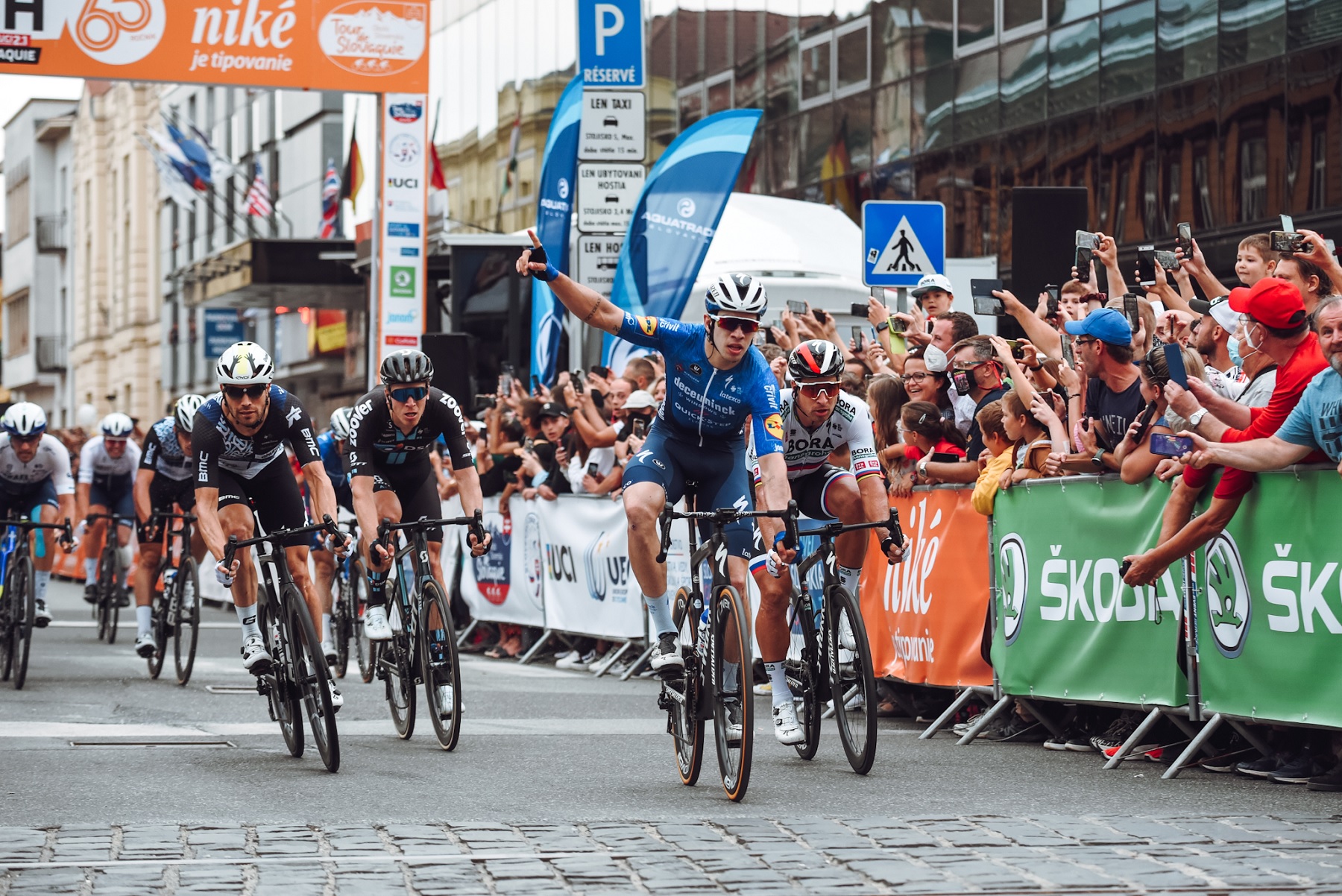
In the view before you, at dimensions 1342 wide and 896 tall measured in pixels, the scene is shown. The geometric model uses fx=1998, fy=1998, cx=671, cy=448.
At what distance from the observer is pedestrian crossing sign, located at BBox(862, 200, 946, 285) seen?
13.9 m

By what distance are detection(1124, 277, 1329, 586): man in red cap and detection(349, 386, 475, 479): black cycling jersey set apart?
396cm

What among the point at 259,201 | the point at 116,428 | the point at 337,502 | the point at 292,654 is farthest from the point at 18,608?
the point at 259,201

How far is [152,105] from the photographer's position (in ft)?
206

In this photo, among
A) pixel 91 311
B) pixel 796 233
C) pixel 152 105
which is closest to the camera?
pixel 796 233

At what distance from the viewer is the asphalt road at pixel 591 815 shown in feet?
19.9

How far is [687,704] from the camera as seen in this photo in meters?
8.32

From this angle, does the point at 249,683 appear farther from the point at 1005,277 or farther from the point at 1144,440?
the point at 1005,277

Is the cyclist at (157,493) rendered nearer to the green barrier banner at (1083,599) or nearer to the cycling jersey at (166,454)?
the cycling jersey at (166,454)

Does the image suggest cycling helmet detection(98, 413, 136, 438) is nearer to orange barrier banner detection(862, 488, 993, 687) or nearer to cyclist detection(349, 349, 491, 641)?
cyclist detection(349, 349, 491, 641)

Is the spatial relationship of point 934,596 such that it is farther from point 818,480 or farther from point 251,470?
point 251,470

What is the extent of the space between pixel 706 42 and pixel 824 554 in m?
26.1

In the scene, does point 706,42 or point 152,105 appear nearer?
point 706,42

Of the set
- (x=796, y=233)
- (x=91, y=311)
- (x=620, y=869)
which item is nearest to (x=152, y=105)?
(x=91, y=311)

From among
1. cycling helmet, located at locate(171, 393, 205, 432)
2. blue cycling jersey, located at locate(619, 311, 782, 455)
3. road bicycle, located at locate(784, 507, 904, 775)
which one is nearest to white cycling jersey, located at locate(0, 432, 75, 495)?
cycling helmet, located at locate(171, 393, 205, 432)
